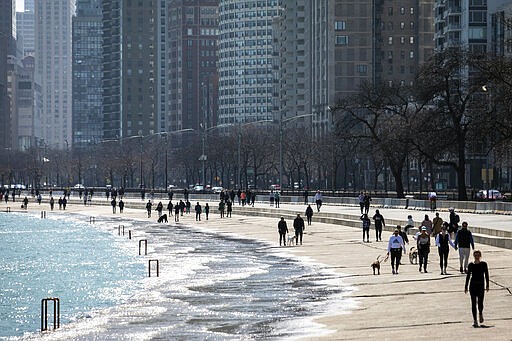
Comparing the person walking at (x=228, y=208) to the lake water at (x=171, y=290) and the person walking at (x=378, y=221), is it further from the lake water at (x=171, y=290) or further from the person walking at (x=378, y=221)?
the person walking at (x=378, y=221)

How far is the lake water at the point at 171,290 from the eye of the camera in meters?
38.2

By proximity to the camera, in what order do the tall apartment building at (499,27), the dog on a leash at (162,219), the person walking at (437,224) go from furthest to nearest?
the tall apartment building at (499,27) < the dog on a leash at (162,219) < the person walking at (437,224)

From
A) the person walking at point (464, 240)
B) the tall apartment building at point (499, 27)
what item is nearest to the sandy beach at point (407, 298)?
the person walking at point (464, 240)

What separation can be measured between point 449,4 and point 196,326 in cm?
15050

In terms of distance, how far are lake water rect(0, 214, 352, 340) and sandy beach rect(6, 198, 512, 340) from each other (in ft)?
3.38

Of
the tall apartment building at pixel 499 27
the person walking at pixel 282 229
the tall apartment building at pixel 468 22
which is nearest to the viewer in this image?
the person walking at pixel 282 229

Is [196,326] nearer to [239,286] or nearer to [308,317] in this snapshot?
[308,317]

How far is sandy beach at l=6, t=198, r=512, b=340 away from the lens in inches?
1321

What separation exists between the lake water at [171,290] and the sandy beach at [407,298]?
1031mm

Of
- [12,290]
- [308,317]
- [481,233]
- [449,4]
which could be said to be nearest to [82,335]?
[308,317]

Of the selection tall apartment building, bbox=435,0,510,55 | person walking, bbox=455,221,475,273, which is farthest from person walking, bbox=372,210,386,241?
tall apartment building, bbox=435,0,510,55

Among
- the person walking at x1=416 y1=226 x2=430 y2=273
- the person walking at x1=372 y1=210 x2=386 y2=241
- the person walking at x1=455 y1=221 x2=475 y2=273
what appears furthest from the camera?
the person walking at x1=372 y1=210 x2=386 y2=241

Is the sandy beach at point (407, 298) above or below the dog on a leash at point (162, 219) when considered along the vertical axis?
below

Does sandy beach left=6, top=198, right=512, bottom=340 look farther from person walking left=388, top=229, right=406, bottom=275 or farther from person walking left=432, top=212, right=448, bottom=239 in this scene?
person walking left=432, top=212, right=448, bottom=239
